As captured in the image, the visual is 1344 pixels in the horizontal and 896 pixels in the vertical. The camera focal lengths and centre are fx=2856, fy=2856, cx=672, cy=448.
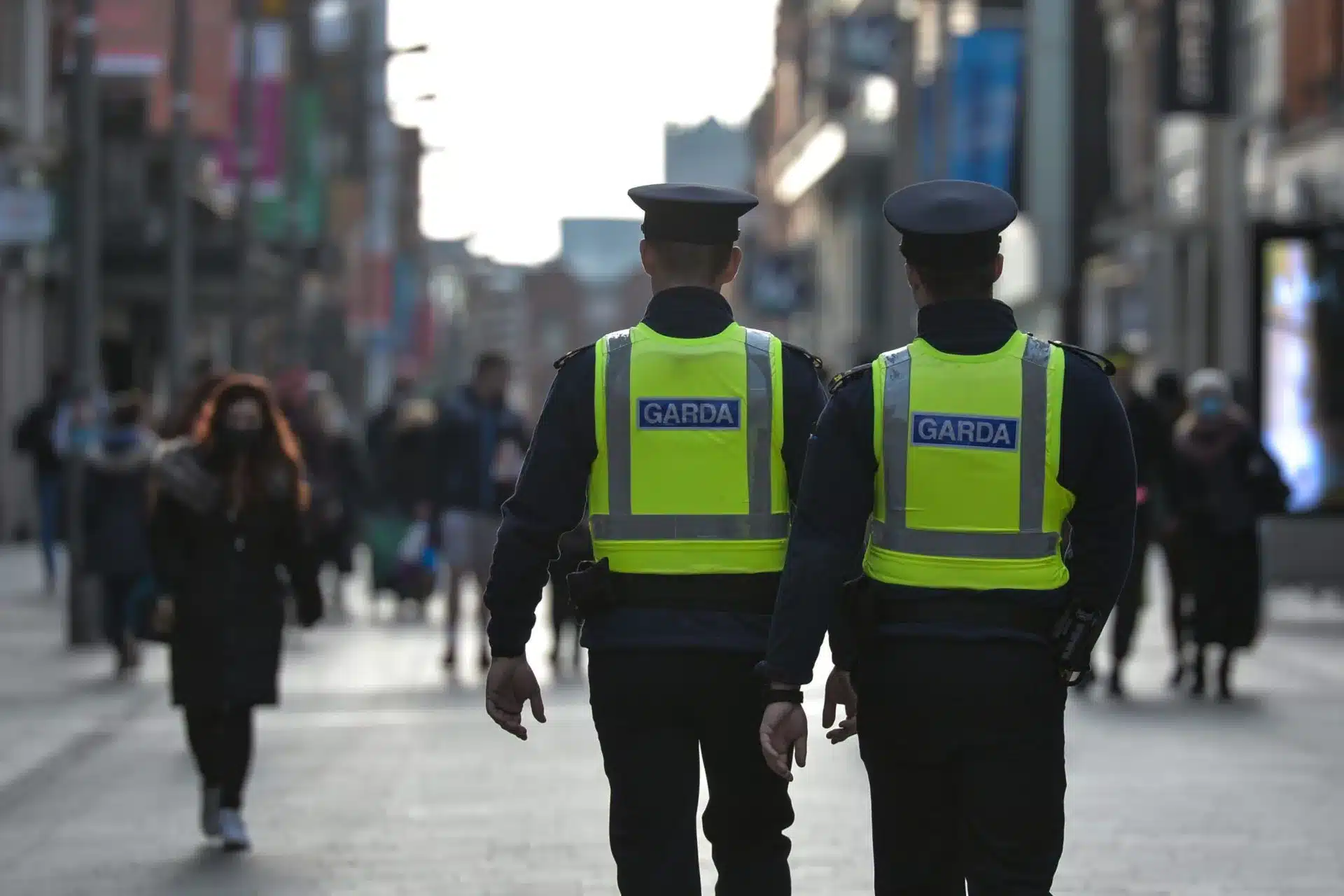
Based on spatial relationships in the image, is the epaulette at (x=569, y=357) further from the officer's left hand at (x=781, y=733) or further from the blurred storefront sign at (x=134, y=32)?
the blurred storefront sign at (x=134, y=32)

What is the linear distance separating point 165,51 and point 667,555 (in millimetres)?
22682

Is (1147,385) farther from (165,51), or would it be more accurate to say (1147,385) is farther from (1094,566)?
(1094,566)

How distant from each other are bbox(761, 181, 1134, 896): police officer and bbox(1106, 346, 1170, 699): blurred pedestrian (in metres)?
9.08

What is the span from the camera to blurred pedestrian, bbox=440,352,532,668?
16.0 m

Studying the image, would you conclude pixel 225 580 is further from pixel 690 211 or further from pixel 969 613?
pixel 969 613

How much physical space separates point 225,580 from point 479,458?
661 cm

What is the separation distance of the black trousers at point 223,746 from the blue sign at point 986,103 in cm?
4139

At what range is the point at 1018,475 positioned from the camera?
17.3 feet

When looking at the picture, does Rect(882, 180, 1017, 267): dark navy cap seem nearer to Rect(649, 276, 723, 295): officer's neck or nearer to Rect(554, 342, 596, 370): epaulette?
Rect(649, 276, 723, 295): officer's neck

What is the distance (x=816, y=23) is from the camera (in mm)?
89375

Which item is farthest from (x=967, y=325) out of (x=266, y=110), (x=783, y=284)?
(x=783, y=284)

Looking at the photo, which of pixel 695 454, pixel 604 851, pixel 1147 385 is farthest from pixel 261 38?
pixel 695 454

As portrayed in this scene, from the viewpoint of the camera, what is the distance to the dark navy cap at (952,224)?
17.1 ft

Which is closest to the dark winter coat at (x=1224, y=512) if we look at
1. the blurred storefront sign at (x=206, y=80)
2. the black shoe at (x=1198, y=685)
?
the black shoe at (x=1198, y=685)
